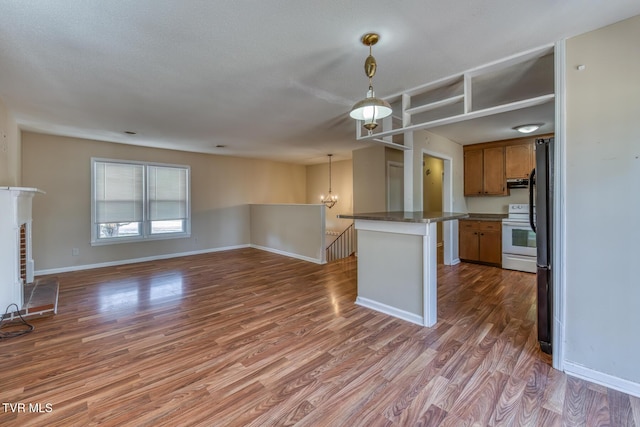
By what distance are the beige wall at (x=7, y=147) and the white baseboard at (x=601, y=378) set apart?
575cm

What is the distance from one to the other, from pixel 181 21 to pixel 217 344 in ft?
8.31

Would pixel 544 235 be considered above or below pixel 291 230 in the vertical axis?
above

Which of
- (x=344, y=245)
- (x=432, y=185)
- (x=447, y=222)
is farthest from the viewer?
(x=344, y=245)

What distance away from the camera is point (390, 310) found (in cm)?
310

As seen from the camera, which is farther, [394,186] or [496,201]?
[394,186]

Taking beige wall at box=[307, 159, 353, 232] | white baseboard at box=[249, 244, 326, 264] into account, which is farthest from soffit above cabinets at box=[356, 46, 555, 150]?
beige wall at box=[307, 159, 353, 232]

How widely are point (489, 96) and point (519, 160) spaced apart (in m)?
2.65

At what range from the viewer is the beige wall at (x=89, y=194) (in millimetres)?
4824

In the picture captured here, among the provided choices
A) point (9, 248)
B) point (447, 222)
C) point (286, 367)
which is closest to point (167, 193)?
point (9, 248)

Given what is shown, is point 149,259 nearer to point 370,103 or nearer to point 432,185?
point 370,103

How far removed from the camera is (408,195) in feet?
14.2

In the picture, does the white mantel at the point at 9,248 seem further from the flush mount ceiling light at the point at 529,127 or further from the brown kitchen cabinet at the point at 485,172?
the brown kitchen cabinet at the point at 485,172

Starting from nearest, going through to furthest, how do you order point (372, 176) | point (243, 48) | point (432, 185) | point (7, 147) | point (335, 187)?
point (243, 48), point (7, 147), point (372, 176), point (432, 185), point (335, 187)

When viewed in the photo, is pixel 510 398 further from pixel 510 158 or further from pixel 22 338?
pixel 510 158
